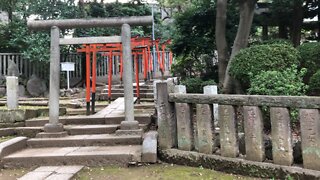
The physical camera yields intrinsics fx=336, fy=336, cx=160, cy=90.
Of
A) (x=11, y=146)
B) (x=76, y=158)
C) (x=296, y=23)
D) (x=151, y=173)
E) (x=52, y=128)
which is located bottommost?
(x=151, y=173)

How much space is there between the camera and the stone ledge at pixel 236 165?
4.44 meters

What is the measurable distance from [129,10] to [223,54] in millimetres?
10687

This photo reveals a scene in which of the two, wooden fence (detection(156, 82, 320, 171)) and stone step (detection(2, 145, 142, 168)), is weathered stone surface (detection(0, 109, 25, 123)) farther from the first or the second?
wooden fence (detection(156, 82, 320, 171))

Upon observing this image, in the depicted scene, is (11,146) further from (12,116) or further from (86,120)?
(86,120)

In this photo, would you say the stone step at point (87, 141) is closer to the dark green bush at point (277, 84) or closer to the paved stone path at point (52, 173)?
the paved stone path at point (52, 173)

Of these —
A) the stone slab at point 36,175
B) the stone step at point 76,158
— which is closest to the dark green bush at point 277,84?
the stone step at point 76,158

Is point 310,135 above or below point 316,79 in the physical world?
below

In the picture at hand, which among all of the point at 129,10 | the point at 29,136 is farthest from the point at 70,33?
the point at 29,136

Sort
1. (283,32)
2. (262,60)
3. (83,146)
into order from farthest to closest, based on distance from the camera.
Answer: (283,32)
(262,60)
(83,146)

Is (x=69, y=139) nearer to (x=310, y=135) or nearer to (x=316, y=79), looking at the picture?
(x=310, y=135)

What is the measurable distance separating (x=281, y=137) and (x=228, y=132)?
2.66 ft

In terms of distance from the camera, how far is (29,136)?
743 centimetres

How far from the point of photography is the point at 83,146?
6602 mm

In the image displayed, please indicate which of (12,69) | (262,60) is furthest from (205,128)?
(12,69)
